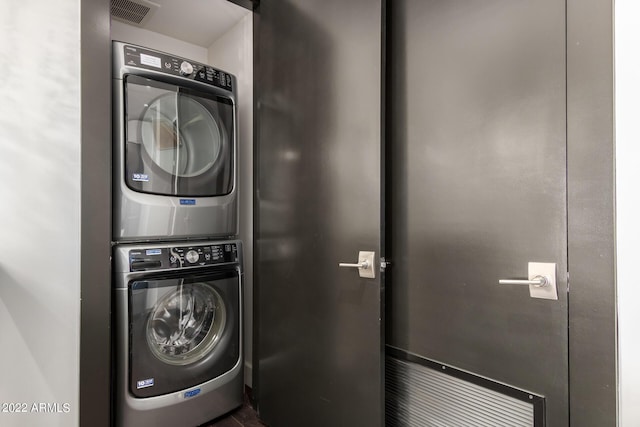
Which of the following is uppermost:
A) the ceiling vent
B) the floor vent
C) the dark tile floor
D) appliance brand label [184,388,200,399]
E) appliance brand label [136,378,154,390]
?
the ceiling vent

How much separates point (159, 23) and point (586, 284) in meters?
2.59

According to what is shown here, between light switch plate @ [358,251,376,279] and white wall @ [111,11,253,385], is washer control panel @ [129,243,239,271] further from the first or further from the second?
light switch plate @ [358,251,376,279]

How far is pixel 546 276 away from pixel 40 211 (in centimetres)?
175

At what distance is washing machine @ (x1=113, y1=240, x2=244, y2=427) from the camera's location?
152 cm

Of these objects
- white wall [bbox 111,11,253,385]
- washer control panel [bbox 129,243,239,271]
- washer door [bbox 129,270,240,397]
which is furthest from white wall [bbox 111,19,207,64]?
washer door [bbox 129,270,240,397]

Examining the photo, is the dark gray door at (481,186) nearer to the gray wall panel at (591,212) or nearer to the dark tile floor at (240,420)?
the gray wall panel at (591,212)

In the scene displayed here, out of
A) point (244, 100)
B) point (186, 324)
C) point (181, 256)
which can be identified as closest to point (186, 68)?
point (244, 100)

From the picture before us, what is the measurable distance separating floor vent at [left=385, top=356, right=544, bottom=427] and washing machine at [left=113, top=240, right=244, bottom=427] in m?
0.92

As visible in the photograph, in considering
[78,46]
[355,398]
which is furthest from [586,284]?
[78,46]

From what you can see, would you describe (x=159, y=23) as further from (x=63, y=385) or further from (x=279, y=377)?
(x=279, y=377)

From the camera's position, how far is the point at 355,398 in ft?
4.34

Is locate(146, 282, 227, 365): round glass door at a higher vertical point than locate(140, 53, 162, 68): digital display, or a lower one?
lower

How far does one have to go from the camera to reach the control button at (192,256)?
5.63 ft

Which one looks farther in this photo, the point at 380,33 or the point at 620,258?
the point at 380,33
